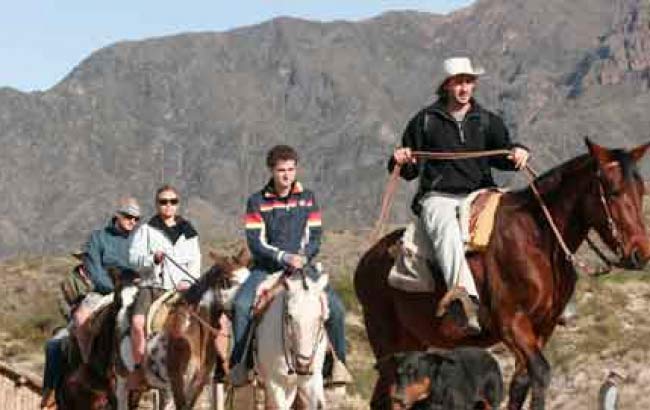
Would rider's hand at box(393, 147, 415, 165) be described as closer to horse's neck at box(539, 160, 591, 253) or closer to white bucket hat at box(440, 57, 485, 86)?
white bucket hat at box(440, 57, 485, 86)

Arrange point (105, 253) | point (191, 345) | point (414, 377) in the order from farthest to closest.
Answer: point (105, 253), point (191, 345), point (414, 377)

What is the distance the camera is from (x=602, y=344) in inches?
945

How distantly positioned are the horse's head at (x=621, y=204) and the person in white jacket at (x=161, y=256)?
4151 mm

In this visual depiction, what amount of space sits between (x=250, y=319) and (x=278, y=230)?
72 cm

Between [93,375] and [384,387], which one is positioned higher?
[384,387]

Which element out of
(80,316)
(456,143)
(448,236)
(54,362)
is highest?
(456,143)

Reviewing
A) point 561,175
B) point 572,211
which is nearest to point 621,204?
point 572,211

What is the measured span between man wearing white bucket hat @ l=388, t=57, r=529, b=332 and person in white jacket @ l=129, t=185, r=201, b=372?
247cm

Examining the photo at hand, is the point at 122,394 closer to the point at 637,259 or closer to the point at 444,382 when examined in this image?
the point at 637,259

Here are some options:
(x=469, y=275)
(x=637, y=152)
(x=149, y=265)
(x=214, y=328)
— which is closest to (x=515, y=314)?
(x=469, y=275)

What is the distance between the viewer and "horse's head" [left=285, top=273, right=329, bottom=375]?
34.7ft

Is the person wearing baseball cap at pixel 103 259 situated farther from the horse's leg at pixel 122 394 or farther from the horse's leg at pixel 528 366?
the horse's leg at pixel 528 366

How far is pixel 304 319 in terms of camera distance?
34.8 ft

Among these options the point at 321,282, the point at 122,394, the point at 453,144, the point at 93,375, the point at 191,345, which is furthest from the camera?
the point at 93,375
